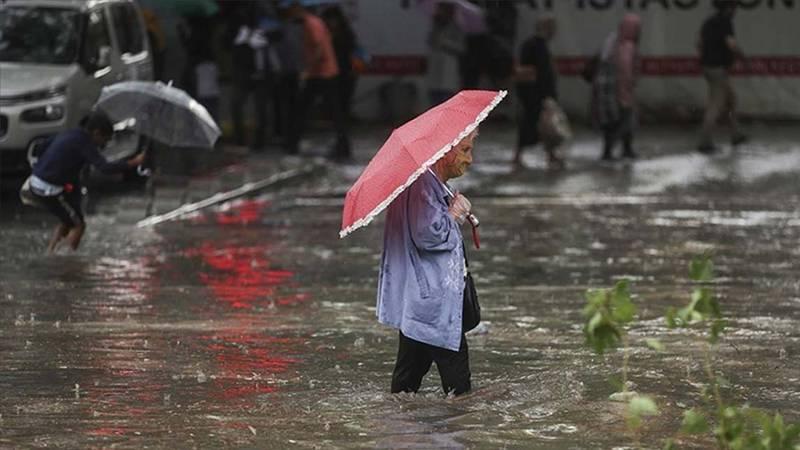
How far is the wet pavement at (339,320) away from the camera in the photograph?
9562mm

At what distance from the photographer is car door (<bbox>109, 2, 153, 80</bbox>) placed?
878 inches

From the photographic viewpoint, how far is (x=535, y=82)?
2445cm

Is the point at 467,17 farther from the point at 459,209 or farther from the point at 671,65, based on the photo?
the point at 459,209

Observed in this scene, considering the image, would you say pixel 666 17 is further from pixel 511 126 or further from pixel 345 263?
pixel 345 263

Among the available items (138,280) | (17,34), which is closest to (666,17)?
(17,34)

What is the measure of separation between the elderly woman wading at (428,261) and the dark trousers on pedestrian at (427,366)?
6 centimetres

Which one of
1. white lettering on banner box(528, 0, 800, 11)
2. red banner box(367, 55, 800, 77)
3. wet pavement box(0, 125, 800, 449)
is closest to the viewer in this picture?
wet pavement box(0, 125, 800, 449)

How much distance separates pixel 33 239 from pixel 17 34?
4.06m

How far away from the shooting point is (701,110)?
1121 inches

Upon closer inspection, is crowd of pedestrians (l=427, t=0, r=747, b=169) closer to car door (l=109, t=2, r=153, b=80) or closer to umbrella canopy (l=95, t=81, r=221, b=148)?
car door (l=109, t=2, r=153, b=80)

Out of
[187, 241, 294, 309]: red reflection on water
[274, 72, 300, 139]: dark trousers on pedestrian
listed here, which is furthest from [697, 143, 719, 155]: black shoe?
[187, 241, 294, 309]: red reflection on water

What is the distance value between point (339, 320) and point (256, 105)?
13157 millimetres

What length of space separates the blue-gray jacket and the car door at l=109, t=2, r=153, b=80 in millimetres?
12914

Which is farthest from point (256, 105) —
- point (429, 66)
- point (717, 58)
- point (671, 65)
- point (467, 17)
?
point (671, 65)
